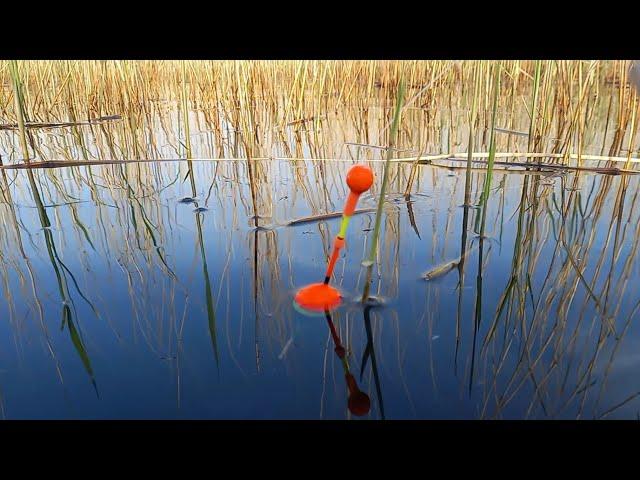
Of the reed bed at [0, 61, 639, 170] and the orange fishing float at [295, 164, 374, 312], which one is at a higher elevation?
the reed bed at [0, 61, 639, 170]

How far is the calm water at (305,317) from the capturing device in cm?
90

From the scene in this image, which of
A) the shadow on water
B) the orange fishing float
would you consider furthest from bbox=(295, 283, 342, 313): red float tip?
the shadow on water

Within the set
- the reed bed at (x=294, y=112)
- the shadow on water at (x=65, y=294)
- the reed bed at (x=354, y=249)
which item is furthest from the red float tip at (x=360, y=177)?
the reed bed at (x=294, y=112)

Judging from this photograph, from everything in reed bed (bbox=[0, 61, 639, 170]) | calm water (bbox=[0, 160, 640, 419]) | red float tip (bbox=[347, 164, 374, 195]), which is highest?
reed bed (bbox=[0, 61, 639, 170])

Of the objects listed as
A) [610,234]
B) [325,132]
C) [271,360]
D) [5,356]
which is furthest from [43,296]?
[325,132]

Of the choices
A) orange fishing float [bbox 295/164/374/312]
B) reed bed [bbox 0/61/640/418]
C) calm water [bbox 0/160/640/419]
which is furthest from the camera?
orange fishing float [bbox 295/164/374/312]

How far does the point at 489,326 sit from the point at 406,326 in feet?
0.62

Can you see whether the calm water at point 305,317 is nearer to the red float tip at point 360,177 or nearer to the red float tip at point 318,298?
the red float tip at point 318,298

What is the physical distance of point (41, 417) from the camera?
849mm

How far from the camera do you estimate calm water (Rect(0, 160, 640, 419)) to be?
90 centimetres

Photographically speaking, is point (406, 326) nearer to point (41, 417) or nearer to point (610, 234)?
point (41, 417)

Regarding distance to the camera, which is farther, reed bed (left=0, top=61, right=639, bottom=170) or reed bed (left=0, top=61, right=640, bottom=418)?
reed bed (left=0, top=61, right=639, bottom=170)

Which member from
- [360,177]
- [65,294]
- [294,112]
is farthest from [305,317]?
[294,112]

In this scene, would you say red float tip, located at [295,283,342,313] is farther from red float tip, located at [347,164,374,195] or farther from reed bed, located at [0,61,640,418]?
red float tip, located at [347,164,374,195]
